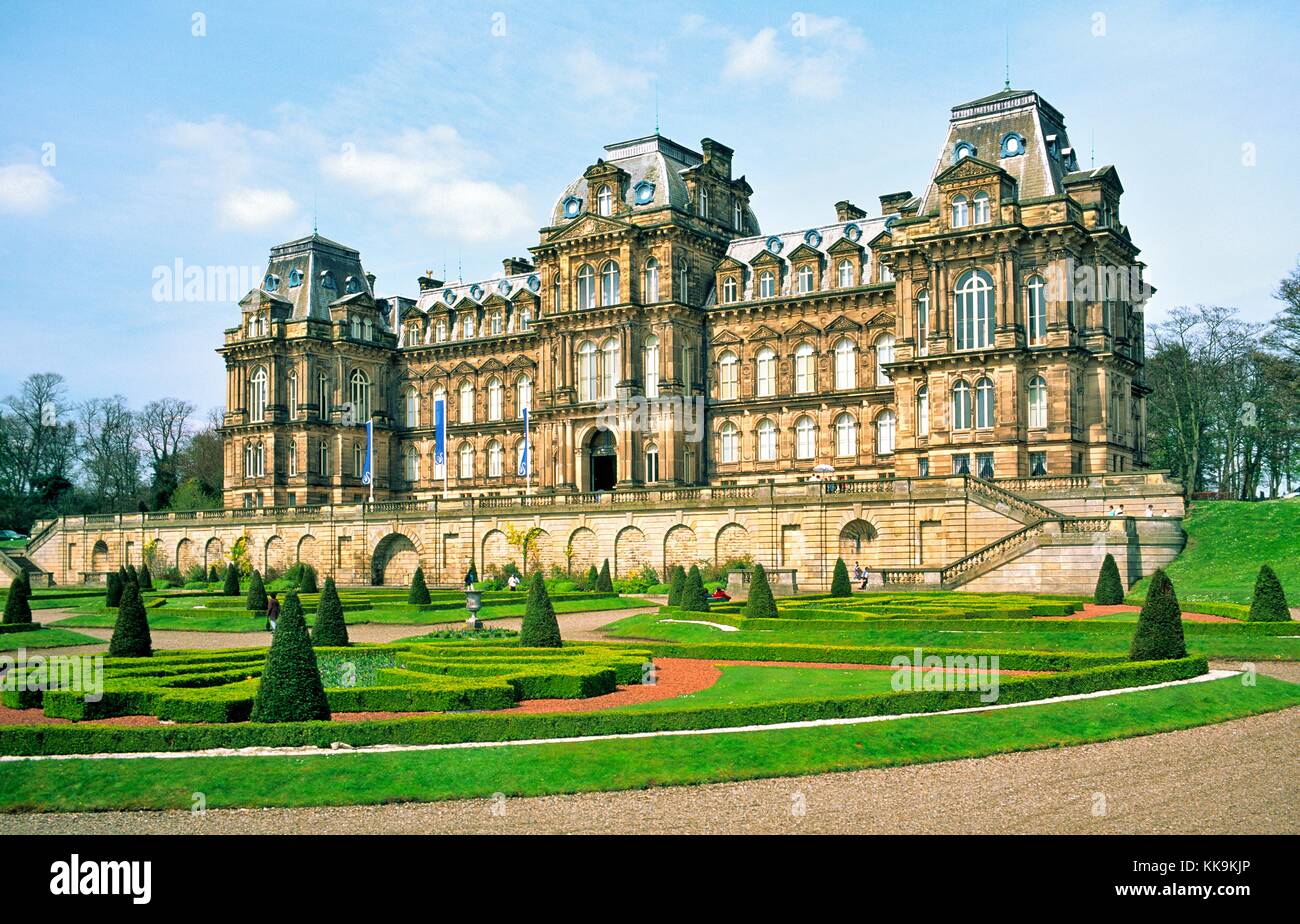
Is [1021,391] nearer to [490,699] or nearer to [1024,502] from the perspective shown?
[1024,502]

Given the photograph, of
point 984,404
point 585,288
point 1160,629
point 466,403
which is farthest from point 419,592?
point 466,403

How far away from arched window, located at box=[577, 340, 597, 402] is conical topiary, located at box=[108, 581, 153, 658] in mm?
46572

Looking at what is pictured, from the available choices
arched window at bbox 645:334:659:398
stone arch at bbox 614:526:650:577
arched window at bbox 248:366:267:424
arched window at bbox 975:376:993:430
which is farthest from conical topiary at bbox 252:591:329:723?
arched window at bbox 248:366:267:424

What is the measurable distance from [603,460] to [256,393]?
1079 inches

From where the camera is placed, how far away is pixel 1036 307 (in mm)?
61000

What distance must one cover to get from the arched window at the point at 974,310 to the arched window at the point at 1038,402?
2.90 metres

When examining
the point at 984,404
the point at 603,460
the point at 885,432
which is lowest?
the point at 603,460

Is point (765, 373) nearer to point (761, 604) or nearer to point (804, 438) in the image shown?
point (804, 438)

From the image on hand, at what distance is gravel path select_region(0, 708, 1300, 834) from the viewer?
1473 centimetres

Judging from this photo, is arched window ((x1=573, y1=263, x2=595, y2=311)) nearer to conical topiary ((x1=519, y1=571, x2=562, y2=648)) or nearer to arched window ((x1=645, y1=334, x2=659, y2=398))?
arched window ((x1=645, y1=334, x2=659, y2=398))

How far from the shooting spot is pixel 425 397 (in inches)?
3617

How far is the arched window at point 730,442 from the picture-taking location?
255ft
